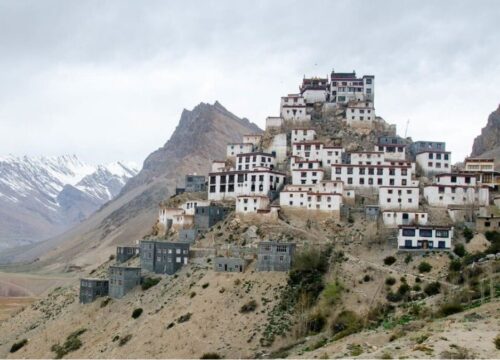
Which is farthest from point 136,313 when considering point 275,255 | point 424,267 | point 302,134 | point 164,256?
point 302,134

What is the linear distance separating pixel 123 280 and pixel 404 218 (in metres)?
29.3

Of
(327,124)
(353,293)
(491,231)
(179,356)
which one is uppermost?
(327,124)

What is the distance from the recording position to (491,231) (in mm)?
69688

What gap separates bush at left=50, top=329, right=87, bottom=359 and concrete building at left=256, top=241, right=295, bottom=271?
18789 mm

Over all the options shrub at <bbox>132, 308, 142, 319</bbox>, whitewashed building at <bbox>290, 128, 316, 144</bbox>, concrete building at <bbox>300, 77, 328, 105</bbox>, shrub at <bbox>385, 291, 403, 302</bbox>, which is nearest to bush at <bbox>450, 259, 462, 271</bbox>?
shrub at <bbox>385, 291, 403, 302</bbox>

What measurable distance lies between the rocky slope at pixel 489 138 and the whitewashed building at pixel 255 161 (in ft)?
259

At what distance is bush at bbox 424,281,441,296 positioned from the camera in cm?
5925

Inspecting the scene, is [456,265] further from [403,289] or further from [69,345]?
[69,345]

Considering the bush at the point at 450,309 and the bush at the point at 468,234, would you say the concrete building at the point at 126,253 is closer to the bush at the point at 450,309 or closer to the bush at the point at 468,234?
the bush at the point at 468,234

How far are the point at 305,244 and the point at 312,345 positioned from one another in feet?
67.0

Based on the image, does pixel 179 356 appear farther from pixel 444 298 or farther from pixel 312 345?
pixel 444 298

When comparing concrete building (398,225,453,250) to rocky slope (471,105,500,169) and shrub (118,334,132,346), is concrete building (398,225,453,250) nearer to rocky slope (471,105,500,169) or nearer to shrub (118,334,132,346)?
shrub (118,334,132,346)

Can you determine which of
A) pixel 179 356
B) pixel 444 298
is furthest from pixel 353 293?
pixel 179 356

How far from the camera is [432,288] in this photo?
59625mm
